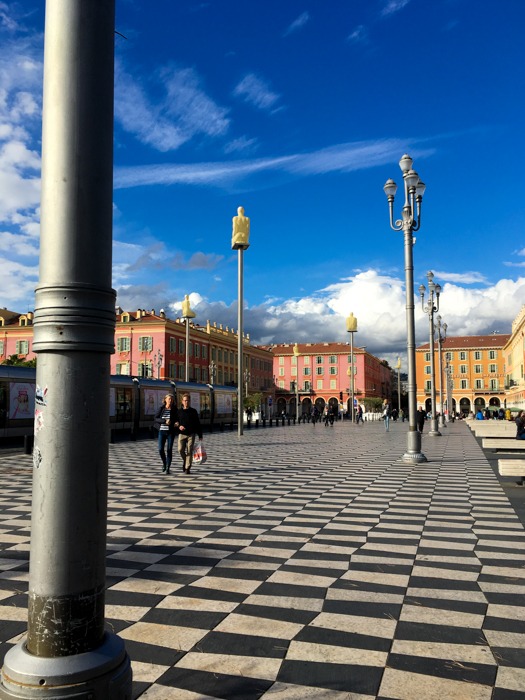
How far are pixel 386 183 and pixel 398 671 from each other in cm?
1575

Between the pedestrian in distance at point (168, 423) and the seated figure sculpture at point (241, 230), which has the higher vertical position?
the seated figure sculpture at point (241, 230)

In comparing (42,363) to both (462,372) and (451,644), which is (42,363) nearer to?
(451,644)

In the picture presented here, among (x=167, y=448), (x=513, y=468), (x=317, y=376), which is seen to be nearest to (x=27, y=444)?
(x=167, y=448)

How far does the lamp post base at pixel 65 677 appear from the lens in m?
2.21

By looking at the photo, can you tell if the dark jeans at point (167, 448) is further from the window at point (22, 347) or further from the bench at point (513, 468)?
the window at point (22, 347)

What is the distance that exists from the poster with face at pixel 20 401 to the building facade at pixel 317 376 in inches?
3177

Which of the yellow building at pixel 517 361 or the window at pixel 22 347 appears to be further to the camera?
the window at pixel 22 347

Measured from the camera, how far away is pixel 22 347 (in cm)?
6700

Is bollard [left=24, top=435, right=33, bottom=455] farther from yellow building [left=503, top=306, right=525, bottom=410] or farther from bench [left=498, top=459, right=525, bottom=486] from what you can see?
yellow building [left=503, top=306, right=525, bottom=410]

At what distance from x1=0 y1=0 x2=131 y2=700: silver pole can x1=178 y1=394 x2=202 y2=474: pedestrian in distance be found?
33.2 ft

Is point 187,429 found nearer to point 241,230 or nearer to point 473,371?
point 241,230

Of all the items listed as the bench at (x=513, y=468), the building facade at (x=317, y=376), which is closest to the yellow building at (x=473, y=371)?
the building facade at (x=317, y=376)

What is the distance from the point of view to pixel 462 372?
107500 millimetres

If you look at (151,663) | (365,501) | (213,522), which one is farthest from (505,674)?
(365,501)
